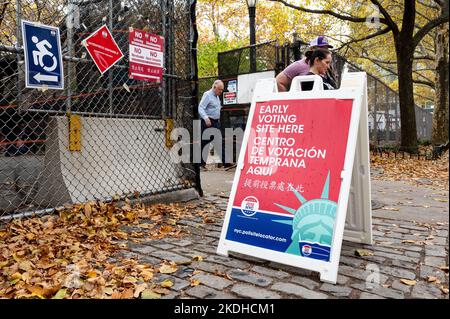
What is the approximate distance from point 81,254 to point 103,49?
2.39 m

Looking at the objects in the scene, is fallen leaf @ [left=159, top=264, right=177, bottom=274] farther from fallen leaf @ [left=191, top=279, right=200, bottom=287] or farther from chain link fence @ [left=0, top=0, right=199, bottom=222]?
chain link fence @ [left=0, top=0, right=199, bottom=222]

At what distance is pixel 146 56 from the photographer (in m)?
4.71

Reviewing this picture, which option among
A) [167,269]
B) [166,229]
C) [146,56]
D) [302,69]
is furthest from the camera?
[146,56]

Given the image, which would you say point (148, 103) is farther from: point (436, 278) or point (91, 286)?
point (436, 278)

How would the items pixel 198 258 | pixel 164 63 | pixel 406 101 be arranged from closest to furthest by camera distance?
pixel 198 258 → pixel 164 63 → pixel 406 101

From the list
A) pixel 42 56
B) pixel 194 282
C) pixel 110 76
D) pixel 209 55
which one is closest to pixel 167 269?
pixel 194 282

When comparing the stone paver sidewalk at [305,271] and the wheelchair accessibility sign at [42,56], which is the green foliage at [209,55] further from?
the stone paver sidewalk at [305,271]

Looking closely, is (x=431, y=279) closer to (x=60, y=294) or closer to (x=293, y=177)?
(x=293, y=177)

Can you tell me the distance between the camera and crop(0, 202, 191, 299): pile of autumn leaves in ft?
7.89

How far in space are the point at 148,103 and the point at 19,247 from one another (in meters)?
2.58

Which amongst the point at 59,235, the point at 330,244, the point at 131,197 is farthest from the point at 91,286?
the point at 131,197

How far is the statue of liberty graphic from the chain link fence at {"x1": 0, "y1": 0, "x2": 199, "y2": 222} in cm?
263

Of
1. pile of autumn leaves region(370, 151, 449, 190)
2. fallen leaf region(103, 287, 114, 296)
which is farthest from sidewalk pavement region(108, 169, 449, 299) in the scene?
pile of autumn leaves region(370, 151, 449, 190)

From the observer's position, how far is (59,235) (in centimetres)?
349
